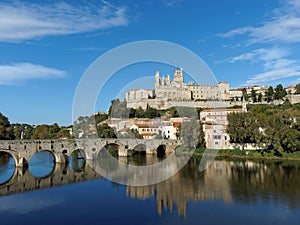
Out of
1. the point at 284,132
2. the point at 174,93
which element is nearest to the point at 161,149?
the point at 284,132

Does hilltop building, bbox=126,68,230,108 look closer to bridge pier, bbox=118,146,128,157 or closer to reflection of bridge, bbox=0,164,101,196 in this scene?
bridge pier, bbox=118,146,128,157

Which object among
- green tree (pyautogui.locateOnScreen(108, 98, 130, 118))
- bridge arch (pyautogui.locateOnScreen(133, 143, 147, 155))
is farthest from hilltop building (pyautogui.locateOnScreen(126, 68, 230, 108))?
bridge arch (pyautogui.locateOnScreen(133, 143, 147, 155))

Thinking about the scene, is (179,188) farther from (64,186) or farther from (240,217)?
(64,186)

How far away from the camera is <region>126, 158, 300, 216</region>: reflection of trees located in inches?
521

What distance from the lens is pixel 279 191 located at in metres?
14.4

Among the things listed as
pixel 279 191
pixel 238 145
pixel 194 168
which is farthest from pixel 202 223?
pixel 238 145

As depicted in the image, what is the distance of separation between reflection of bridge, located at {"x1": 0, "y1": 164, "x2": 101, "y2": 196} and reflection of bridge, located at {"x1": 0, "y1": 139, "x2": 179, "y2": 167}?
129cm

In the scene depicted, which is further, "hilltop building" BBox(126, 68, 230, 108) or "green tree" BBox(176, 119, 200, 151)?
"hilltop building" BBox(126, 68, 230, 108)

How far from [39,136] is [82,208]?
3343 centimetres

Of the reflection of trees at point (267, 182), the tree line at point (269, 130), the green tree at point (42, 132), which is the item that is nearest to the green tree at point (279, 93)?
the tree line at point (269, 130)

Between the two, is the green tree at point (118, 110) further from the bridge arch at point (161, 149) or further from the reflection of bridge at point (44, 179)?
the reflection of bridge at point (44, 179)

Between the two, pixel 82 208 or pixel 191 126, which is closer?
pixel 82 208

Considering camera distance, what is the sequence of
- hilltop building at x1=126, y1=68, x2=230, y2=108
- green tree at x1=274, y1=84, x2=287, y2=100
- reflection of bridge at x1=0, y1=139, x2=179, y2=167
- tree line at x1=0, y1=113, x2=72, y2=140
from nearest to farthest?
1. reflection of bridge at x1=0, y1=139, x2=179, y2=167
2. tree line at x1=0, y1=113, x2=72, y2=140
3. green tree at x1=274, y1=84, x2=287, y2=100
4. hilltop building at x1=126, y1=68, x2=230, y2=108

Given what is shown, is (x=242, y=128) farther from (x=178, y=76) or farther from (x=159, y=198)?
(x=178, y=76)
